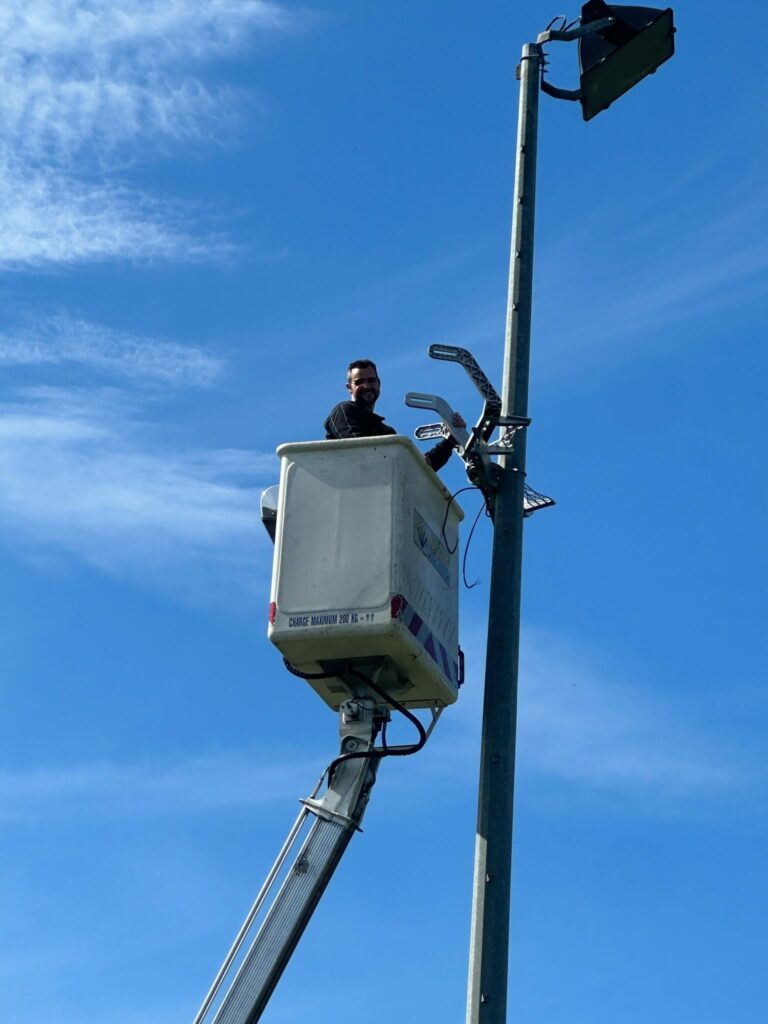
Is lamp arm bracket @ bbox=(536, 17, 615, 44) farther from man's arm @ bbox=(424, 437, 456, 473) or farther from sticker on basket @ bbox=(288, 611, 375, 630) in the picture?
sticker on basket @ bbox=(288, 611, 375, 630)

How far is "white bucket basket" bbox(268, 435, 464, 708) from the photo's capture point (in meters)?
10.6

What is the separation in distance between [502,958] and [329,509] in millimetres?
2768

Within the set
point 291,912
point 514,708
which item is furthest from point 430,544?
point 291,912

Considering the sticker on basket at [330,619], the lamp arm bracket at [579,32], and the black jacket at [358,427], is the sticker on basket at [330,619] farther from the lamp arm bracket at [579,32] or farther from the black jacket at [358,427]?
the lamp arm bracket at [579,32]

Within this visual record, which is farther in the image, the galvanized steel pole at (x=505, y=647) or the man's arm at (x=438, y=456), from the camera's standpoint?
the man's arm at (x=438, y=456)

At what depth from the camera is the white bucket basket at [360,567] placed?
34.7 feet

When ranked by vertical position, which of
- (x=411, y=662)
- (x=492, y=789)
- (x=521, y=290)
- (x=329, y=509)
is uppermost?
(x=521, y=290)

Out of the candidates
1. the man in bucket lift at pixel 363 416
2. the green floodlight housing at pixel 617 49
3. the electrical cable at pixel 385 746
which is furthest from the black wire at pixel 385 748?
the green floodlight housing at pixel 617 49

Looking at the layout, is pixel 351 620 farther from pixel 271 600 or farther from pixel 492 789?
pixel 492 789

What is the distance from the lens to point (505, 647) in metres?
10.4

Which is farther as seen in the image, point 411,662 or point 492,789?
point 411,662

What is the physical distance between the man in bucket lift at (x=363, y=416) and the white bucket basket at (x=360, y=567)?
0.24 metres

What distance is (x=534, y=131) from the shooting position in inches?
458

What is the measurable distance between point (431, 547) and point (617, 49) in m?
3.29
